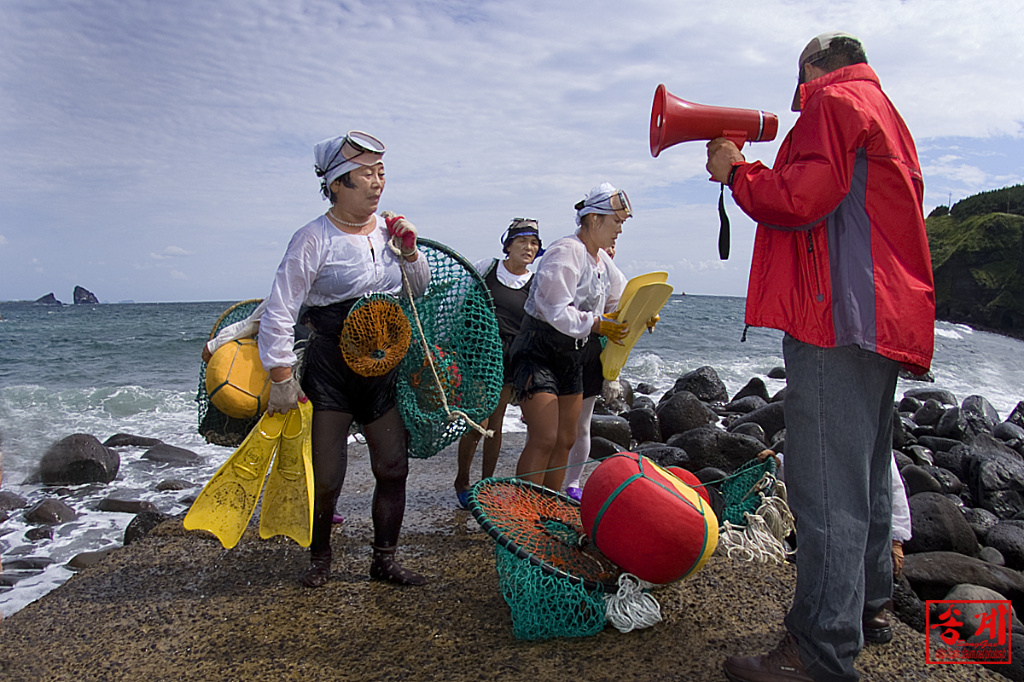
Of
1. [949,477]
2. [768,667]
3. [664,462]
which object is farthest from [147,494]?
[949,477]

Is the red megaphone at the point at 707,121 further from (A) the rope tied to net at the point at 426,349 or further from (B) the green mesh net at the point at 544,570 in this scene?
(B) the green mesh net at the point at 544,570

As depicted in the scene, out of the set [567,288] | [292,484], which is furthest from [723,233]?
[292,484]

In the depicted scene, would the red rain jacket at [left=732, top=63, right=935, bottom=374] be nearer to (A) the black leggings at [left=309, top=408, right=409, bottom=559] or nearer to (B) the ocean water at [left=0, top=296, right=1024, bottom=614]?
(A) the black leggings at [left=309, top=408, right=409, bottom=559]

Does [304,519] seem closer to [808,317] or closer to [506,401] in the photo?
[506,401]

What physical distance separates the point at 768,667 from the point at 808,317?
123 cm

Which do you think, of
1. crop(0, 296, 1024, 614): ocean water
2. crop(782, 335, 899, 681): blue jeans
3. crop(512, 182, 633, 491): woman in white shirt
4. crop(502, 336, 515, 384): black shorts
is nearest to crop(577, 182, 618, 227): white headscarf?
crop(512, 182, 633, 491): woman in white shirt

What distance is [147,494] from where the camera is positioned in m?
7.11

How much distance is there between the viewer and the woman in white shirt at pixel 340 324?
3236 millimetres

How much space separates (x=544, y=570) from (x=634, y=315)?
1.96 meters

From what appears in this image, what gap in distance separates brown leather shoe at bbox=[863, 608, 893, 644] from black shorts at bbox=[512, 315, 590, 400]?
78.3 inches

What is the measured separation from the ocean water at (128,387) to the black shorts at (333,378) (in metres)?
2.79

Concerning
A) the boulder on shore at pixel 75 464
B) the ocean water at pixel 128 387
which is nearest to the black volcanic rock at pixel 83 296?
the ocean water at pixel 128 387

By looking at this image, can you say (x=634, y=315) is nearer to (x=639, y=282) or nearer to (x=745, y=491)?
(x=639, y=282)
